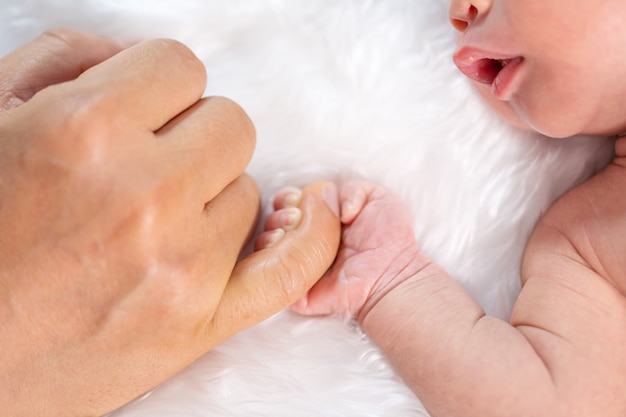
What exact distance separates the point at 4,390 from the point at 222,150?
34 cm

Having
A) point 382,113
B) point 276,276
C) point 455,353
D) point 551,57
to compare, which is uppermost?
point 551,57

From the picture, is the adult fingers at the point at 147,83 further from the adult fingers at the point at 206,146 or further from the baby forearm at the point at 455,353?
the baby forearm at the point at 455,353

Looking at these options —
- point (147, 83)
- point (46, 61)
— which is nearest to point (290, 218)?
point (147, 83)

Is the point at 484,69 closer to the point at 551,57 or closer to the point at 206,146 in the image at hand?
the point at 551,57

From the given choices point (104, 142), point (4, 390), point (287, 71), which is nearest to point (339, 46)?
point (287, 71)

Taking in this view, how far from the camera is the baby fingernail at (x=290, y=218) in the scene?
909 millimetres

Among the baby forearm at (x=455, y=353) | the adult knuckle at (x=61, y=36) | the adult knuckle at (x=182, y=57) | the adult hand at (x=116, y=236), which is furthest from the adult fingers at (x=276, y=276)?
the adult knuckle at (x=61, y=36)

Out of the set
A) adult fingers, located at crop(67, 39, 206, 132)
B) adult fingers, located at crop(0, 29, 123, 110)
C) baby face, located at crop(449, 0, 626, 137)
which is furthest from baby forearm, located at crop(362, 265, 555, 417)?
adult fingers, located at crop(0, 29, 123, 110)

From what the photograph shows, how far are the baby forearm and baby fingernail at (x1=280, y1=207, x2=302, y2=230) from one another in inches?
5.9

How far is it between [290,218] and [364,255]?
111 millimetres

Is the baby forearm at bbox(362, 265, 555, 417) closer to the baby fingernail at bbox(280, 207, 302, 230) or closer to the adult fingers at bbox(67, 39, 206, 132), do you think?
the baby fingernail at bbox(280, 207, 302, 230)

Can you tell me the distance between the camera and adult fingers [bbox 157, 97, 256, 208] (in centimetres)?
77

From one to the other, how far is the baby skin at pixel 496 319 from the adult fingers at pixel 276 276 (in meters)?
0.04

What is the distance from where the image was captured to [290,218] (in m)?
0.91
